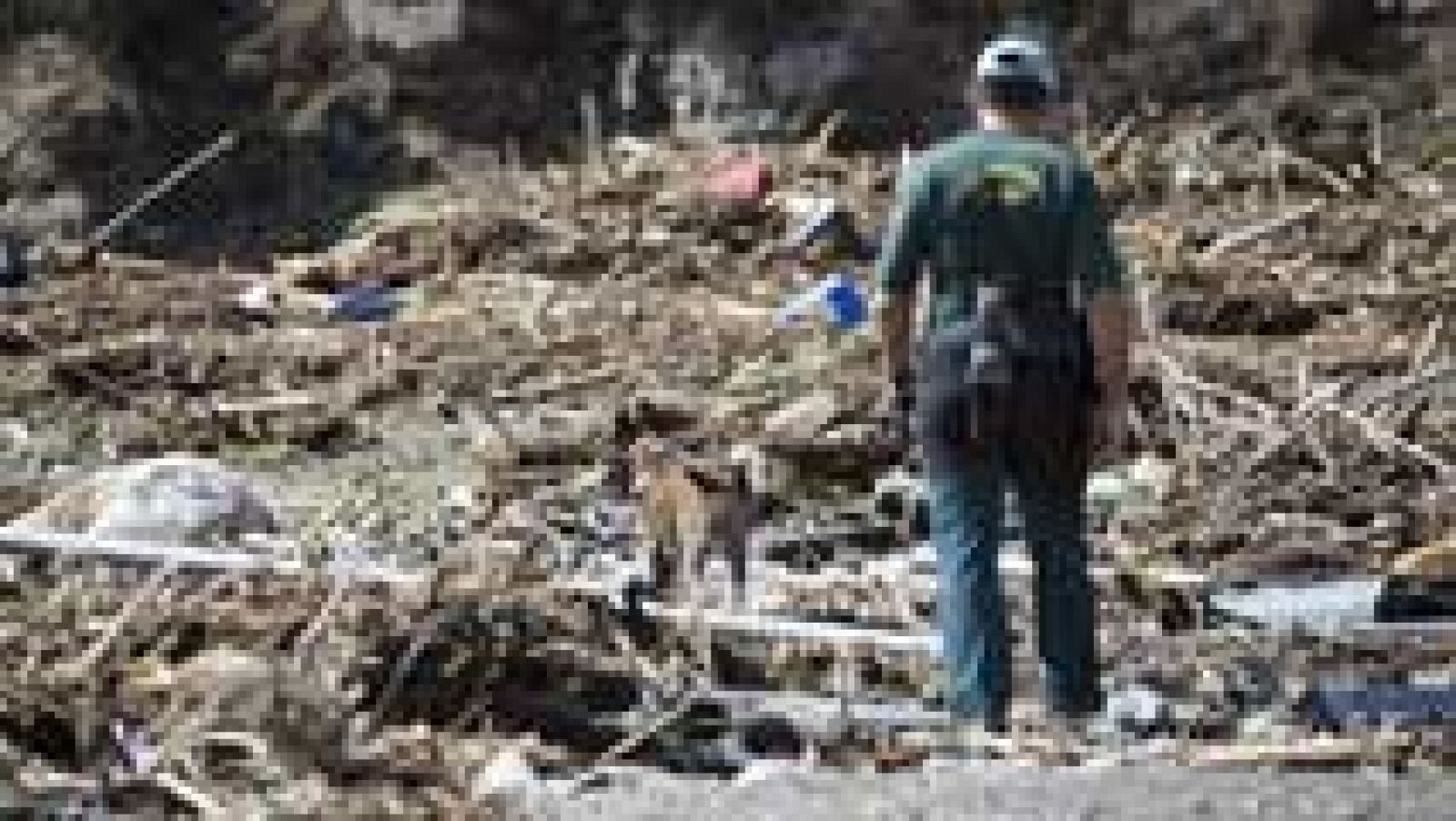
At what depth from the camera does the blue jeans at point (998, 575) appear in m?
9.20

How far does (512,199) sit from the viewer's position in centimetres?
1853

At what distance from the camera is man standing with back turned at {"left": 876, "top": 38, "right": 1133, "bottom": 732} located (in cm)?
919

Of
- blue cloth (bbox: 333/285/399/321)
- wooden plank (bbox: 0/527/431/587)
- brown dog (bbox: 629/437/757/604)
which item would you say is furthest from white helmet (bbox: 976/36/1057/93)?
blue cloth (bbox: 333/285/399/321)

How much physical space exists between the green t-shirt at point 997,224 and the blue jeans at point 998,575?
1.42 ft

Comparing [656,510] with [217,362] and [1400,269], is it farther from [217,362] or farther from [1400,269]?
[1400,269]

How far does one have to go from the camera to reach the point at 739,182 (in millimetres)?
18078

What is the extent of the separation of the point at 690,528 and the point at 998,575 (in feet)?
6.96

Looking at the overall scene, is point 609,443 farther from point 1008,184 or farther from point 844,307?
point 1008,184

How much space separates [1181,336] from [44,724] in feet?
24.5

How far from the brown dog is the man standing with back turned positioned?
1647mm

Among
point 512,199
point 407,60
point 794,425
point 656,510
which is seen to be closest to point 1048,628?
point 656,510

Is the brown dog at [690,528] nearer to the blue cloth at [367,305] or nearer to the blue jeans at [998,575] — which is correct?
the blue jeans at [998,575]

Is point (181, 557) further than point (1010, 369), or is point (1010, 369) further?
point (181, 557)

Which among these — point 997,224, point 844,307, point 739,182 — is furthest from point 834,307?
point 997,224
